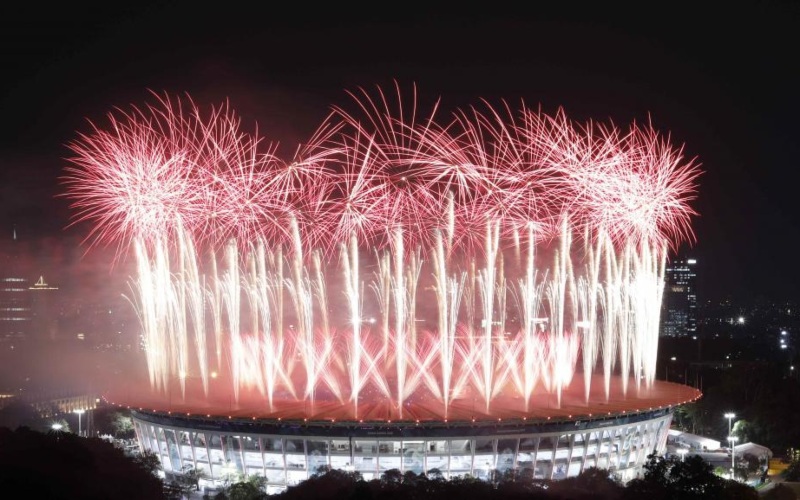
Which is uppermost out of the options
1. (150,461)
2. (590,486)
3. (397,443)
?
(397,443)

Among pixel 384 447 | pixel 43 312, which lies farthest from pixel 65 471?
pixel 43 312

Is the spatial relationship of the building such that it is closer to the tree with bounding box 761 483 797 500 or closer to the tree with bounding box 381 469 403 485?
the tree with bounding box 381 469 403 485

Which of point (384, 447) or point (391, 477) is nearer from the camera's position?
point (391, 477)

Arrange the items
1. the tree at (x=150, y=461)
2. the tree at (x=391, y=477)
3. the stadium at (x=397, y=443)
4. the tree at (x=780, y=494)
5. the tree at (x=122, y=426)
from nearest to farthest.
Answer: the tree at (x=391, y=477)
the tree at (x=780, y=494)
the stadium at (x=397, y=443)
the tree at (x=150, y=461)
the tree at (x=122, y=426)

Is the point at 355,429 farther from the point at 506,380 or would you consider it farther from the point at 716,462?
the point at 716,462

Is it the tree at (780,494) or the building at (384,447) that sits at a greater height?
the building at (384,447)

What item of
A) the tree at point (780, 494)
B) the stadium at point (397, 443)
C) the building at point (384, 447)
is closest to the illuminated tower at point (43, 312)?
the stadium at point (397, 443)

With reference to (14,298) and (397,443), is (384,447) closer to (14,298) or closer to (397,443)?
(397,443)

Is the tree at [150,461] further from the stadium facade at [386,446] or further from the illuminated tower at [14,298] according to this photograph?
the illuminated tower at [14,298]

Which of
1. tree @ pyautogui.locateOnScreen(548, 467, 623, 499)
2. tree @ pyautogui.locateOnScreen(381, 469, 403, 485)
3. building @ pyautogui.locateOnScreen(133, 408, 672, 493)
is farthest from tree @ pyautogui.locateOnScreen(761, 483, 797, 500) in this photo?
tree @ pyautogui.locateOnScreen(381, 469, 403, 485)

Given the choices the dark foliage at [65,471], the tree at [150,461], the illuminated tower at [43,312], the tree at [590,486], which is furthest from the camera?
the illuminated tower at [43,312]

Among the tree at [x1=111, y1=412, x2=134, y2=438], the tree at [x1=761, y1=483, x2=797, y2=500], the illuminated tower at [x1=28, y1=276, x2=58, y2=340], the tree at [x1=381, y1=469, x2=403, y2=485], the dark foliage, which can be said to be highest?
the illuminated tower at [x1=28, y1=276, x2=58, y2=340]

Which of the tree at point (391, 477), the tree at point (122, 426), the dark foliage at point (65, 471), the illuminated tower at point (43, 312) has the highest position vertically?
the illuminated tower at point (43, 312)
